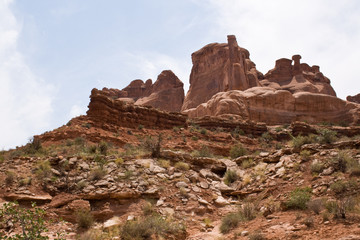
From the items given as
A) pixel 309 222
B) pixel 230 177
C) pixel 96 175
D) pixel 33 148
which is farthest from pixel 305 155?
pixel 33 148

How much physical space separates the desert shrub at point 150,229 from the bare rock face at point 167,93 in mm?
59512

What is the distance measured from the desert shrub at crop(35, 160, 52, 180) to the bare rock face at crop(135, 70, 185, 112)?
56.8 m

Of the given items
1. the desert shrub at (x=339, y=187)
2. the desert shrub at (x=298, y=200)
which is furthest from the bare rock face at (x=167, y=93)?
the desert shrub at (x=339, y=187)

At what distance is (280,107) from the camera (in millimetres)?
43781

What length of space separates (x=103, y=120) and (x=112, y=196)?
16.6m

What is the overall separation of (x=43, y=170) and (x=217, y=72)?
51.6m

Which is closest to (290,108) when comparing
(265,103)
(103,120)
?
(265,103)

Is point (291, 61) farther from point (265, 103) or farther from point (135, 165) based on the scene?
point (135, 165)

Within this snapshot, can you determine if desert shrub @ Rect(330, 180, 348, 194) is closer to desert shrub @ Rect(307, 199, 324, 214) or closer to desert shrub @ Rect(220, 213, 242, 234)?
desert shrub @ Rect(307, 199, 324, 214)

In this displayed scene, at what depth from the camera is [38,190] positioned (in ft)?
37.6

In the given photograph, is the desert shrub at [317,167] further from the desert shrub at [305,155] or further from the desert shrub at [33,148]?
the desert shrub at [33,148]

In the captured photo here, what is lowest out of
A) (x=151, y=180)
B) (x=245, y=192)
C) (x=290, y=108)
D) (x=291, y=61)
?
(x=245, y=192)

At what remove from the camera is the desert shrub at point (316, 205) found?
29.3 feet

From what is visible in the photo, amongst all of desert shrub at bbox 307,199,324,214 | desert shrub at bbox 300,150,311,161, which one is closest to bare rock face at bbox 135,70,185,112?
desert shrub at bbox 300,150,311,161
